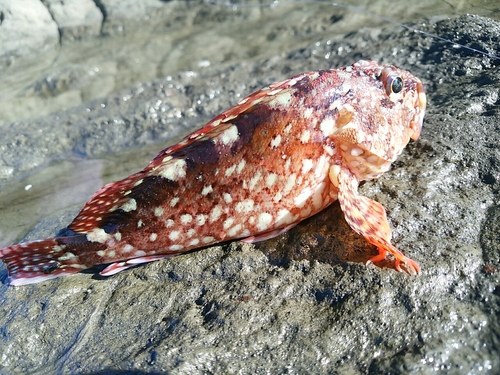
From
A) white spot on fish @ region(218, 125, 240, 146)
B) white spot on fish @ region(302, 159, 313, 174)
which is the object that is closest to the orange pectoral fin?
white spot on fish @ region(302, 159, 313, 174)

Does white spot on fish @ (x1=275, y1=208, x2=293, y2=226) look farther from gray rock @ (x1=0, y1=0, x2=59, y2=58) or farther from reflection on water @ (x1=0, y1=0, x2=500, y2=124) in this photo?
gray rock @ (x1=0, y1=0, x2=59, y2=58)

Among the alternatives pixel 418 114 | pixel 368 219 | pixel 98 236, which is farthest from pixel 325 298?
pixel 418 114

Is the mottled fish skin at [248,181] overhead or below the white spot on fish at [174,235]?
overhead

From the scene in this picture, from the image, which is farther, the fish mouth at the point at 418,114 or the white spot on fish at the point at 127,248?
the fish mouth at the point at 418,114

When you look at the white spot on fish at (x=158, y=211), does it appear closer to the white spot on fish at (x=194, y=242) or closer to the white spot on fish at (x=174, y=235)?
the white spot on fish at (x=174, y=235)

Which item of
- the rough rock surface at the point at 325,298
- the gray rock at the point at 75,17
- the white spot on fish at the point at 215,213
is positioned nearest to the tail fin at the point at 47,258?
the rough rock surface at the point at 325,298

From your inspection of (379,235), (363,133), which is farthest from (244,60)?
(379,235)

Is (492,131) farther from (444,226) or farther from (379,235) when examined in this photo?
(379,235)
